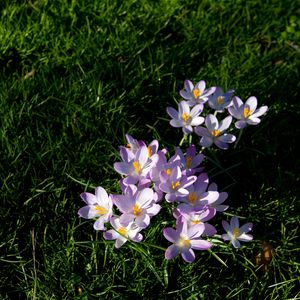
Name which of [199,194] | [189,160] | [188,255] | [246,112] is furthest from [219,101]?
[188,255]

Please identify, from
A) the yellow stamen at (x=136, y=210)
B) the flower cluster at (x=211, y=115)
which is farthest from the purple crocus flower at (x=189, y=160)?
the yellow stamen at (x=136, y=210)

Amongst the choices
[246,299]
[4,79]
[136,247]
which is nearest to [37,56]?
[4,79]

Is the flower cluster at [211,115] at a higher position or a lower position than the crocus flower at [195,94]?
lower

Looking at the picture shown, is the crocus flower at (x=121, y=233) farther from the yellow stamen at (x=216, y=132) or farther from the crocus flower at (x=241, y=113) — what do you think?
the crocus flower at (x=241, y=113)

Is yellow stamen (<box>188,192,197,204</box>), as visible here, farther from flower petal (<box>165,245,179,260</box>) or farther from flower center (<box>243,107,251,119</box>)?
flower center (<box>243,107,251,119</box>)

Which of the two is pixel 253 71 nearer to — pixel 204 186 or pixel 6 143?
pixel 204 186
